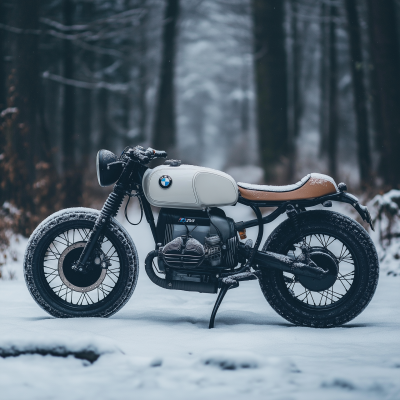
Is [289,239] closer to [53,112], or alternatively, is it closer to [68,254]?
[68,254]

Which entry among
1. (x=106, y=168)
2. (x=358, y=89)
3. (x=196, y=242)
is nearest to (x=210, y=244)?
(x=196, y=242)

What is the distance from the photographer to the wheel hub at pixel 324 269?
13.6 feet

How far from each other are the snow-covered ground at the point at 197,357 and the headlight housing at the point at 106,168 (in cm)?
104

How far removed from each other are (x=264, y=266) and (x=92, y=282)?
1296 millimetres

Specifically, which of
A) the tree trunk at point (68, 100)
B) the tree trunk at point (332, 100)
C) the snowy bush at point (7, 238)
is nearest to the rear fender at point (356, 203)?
the snowy bush at point (7, 238)

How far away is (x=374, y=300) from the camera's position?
5.04 m

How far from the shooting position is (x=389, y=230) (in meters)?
6.96

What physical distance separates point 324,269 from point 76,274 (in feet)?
6.07

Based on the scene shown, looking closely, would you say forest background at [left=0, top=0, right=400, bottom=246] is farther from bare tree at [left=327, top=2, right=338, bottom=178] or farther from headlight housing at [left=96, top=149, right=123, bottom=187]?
headlight housing at [left=96, top=149, right=123, bottom=187]

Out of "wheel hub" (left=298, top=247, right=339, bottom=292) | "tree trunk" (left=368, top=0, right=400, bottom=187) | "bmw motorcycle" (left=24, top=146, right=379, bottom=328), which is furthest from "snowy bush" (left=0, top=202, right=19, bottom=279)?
"tree trunk" (left=368, top=0, right=400, bottom=187)

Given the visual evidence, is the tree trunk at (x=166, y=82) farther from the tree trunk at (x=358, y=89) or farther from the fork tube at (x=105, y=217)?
the fork tube at (x=105, y=217)

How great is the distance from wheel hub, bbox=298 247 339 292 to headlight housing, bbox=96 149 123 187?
1562 mm

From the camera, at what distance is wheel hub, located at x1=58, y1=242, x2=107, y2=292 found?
4.28 meters

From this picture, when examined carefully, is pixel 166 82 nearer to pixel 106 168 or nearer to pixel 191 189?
pixel 106 168
